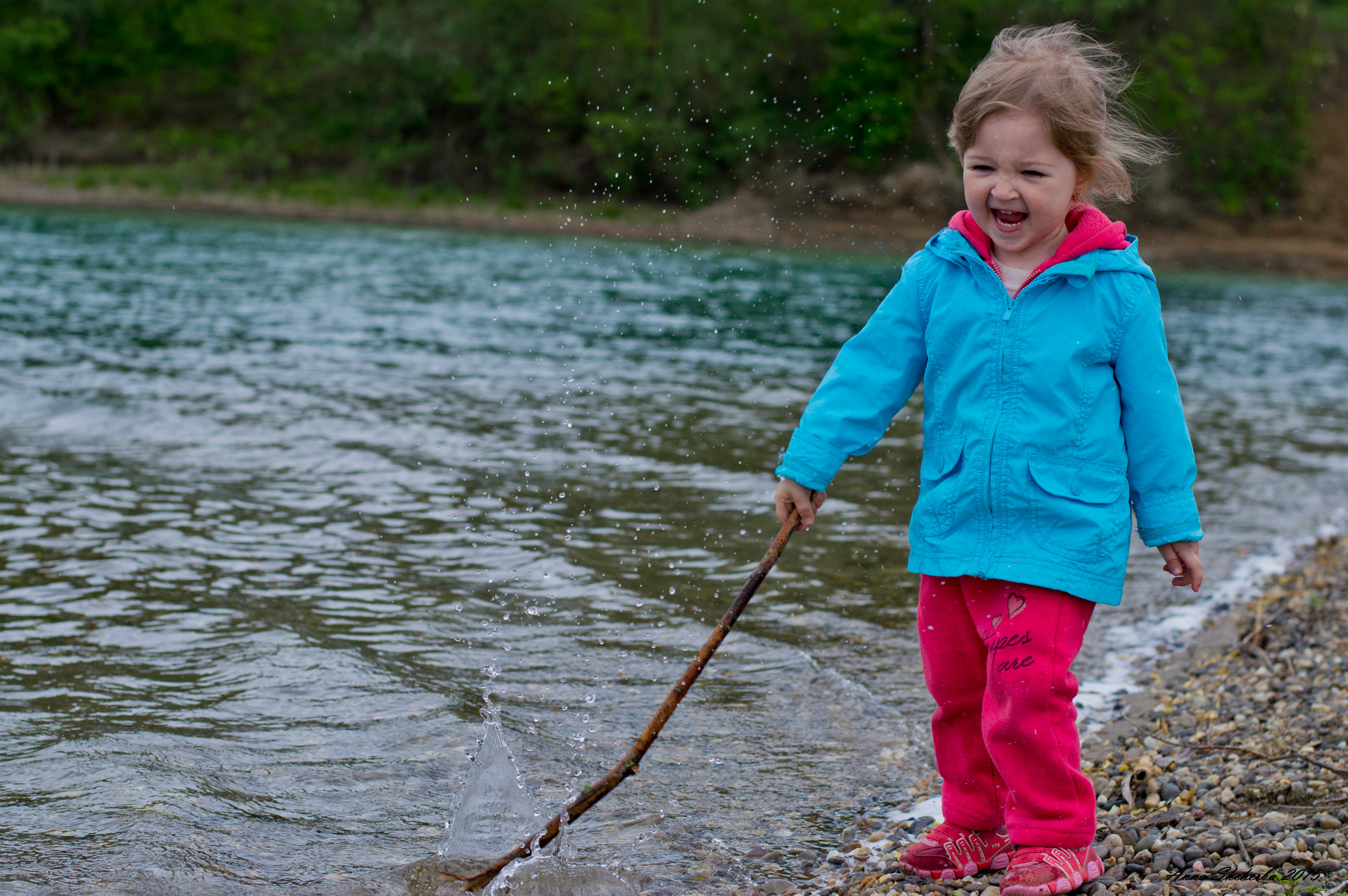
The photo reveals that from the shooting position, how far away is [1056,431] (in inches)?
102

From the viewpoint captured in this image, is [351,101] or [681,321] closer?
[681,321]

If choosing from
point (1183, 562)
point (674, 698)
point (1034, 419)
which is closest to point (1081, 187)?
point (1034, 419)

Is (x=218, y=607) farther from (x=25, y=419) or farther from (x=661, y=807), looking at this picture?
(x=25, y=419)

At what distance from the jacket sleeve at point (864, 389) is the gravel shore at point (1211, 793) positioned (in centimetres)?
108

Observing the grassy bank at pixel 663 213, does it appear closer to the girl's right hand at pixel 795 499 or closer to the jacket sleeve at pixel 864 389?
the jacket sleeve at pixel 864 389

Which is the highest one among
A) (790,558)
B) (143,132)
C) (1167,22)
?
(1167,22)

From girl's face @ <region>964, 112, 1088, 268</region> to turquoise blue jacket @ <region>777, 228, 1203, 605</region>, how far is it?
9 cm

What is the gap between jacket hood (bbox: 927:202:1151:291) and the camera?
261 cm

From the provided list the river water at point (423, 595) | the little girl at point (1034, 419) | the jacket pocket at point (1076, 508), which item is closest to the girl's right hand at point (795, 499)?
the little girl at point (1034, 419)

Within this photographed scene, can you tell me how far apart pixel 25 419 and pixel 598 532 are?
4.81 metres

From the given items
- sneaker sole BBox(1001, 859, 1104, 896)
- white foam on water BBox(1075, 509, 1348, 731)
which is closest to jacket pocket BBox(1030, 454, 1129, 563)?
sneaker sole BBox(1001, 859, 1104, 896)

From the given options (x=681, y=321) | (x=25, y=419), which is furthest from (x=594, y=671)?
(x=681, y=321)

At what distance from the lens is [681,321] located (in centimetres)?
1773

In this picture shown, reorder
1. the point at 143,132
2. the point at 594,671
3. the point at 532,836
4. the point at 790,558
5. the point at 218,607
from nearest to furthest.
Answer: the point at 532,836 < the point at 594,671 < the point at 218,607 < the point at 790,558 < the point at 143,132
